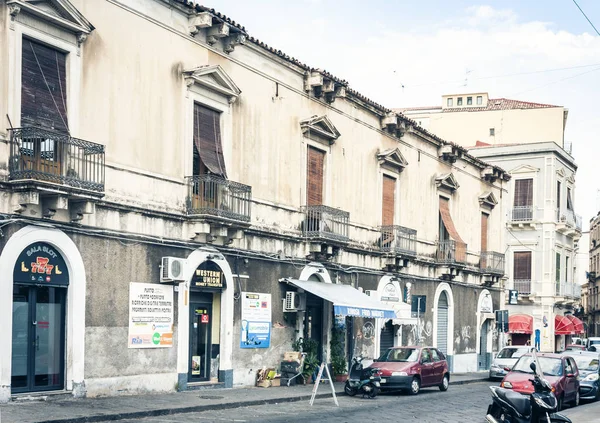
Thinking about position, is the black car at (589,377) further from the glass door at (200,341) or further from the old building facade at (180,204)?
the glass door at (200,341)

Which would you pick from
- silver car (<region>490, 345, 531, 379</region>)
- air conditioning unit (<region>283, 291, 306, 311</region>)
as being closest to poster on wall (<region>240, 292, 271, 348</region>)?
air conditioning unit (<region>283, 291, 306, 311</region>)

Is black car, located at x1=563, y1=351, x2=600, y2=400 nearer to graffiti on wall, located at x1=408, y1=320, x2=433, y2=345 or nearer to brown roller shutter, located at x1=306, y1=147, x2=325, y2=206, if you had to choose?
graffiti on wall, located at x1=408, y1=320, x2=433, y2=345

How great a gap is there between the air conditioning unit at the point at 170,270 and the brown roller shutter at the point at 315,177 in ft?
23.9

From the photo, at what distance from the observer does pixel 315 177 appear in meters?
27.0

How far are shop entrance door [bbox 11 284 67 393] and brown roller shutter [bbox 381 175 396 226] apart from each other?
16.2 metres

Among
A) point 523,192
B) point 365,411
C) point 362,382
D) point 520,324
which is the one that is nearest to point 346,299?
point 362,382

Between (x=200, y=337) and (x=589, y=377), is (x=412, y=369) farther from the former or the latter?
(x=200, y=337)

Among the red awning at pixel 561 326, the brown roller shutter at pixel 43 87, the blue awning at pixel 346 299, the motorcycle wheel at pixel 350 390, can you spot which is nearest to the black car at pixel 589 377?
the blue awning at pixel 346 299

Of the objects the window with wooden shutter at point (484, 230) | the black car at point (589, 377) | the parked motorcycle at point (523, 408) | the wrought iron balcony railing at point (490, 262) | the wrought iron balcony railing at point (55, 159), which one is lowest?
the black car at point (589, 377)

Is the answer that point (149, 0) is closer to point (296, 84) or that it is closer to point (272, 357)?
point (296, 84)

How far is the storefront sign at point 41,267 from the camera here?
54.4 feet

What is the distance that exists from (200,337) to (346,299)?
5.63m

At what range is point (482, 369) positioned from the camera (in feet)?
132

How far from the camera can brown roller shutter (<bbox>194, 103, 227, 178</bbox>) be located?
2170cm
